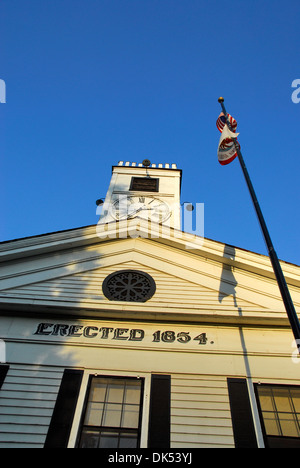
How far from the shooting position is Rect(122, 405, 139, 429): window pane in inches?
264

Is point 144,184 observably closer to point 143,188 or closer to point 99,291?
point 143,188

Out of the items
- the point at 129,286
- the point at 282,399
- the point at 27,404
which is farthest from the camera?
the point at 129,286

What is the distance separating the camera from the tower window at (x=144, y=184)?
22.1 metres

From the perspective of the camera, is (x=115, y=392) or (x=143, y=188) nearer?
(x=115, y=392)

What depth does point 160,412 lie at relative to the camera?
6723mm

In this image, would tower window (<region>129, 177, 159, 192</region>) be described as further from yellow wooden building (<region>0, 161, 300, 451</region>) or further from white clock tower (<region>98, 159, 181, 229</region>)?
yellow wooden building (<region>0, 161, 300, 451</region>)

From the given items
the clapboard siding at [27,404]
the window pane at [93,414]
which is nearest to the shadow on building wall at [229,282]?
the window pane at [93,414]

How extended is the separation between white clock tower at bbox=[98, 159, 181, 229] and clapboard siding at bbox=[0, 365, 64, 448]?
39.9ft

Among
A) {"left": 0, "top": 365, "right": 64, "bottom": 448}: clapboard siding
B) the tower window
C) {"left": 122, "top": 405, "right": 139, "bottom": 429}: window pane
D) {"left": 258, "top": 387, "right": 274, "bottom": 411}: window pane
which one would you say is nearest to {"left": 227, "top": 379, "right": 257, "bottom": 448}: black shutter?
{"left": 258, "top": 387, "right": 274, "bottom": 411}: window pane

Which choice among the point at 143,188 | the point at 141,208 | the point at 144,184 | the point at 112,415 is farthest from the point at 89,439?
the point at 144,184

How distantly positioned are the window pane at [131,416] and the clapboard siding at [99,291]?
8.61 feet

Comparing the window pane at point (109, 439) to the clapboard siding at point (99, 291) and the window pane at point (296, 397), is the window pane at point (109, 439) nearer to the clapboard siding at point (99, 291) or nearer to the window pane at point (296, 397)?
the clapboard siding at point (99, 291)

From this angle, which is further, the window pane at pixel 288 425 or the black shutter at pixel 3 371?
the black shutter at pixel 3 371

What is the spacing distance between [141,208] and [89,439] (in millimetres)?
14607
